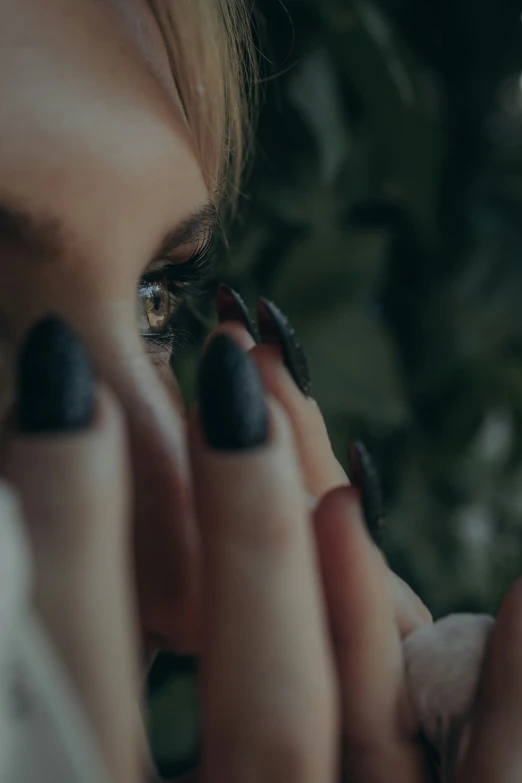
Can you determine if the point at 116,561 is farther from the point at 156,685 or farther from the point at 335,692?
the point at 156,685

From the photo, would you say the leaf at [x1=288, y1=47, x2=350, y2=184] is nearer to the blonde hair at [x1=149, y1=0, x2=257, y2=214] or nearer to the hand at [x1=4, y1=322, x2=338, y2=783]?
the blonde hair at [x1=149, y1=0, x2=257, y2=214]

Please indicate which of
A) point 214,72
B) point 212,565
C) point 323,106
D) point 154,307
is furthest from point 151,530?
point 323,106

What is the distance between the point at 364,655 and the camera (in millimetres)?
232

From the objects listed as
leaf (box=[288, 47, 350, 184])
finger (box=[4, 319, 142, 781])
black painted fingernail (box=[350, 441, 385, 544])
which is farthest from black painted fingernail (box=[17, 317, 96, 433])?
leaf (box=[288, 47, 350, 184])

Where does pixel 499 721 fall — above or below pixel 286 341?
below

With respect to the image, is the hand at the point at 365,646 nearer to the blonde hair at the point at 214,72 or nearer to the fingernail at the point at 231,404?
the fingernail at the point at 231,404

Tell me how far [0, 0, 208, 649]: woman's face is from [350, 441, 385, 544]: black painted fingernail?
7 cm

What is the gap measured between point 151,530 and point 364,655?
8 centimetres

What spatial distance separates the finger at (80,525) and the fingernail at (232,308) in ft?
0.40

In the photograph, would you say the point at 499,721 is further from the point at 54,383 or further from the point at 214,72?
the point at 214,72

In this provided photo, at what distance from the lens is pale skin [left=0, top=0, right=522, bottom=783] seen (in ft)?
0.59

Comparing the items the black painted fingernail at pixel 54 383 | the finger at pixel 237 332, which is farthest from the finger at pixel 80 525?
the finger at pixel 237 332

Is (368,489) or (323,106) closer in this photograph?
(368,489)

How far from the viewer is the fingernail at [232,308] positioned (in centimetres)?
30
